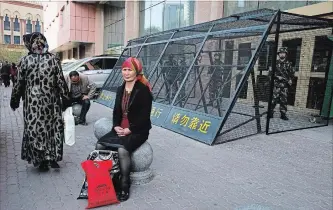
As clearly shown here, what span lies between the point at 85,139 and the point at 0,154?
5.00 ft

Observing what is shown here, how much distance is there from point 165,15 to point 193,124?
10.1 metres

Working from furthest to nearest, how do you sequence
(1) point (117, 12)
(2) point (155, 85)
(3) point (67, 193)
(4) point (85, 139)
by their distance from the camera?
(1) point (117, 12)
(2) point (155, 85)
(4) point (85, 139)
(3) point (67, 193)

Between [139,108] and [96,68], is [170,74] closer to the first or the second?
[139,108]

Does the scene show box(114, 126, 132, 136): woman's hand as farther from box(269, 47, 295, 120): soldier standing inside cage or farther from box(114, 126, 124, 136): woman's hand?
box(269, 47, 295, 120): soldier standing inside cage

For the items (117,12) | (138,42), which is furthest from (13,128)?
(117,12)

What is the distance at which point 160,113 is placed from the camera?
275 inches

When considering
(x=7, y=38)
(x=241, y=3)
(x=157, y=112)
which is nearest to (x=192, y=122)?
(x=157, y=112)

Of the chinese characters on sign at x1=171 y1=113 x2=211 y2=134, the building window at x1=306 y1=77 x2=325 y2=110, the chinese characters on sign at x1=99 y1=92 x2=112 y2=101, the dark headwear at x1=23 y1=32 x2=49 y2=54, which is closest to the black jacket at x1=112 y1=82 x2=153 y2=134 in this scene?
the dark headwear at x1=23 y1=32 x2=49 y2=54

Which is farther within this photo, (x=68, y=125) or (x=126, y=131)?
(x=68, y=125)

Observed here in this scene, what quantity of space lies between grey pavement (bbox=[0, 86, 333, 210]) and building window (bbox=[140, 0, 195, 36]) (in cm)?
862

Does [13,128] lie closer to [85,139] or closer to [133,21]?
[85,139]

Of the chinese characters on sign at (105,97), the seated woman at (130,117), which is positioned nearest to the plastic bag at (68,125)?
the seated woman at (130,117)

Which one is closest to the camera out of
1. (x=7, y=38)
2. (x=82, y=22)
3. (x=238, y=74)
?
(x=238, y=74)

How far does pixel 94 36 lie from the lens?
935 inches
